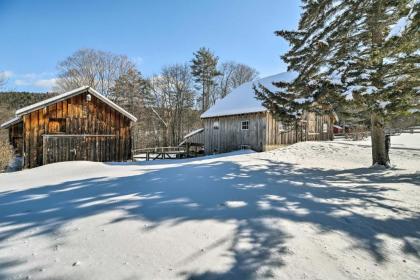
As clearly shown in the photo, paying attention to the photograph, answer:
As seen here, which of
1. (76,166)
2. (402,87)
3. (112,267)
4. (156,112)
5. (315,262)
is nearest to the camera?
(112,267)

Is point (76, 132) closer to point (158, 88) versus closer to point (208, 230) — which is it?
point (208, 230)

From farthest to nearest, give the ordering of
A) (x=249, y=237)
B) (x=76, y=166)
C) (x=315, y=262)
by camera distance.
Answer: (x=76, y=166) < (x=249, y=237) < (x=315, y=262)

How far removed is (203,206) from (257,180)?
3150 mm

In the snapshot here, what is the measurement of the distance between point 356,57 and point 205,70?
30.7 m

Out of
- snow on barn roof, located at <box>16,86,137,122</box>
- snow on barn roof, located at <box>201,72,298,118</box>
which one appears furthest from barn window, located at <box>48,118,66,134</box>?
snow on barn roof, located at <box>201,72,298,118</box>

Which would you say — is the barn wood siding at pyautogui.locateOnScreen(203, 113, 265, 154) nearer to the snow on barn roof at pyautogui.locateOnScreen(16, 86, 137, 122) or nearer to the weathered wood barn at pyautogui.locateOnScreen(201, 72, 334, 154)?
the weathered wood barn at pyautogui.locateOnScreen(201, 72, 334, 154)

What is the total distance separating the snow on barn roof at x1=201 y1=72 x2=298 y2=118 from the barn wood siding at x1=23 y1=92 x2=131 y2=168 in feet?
26.2

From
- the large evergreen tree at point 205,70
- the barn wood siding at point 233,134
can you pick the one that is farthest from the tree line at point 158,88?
the barn wood siding at point 233,134

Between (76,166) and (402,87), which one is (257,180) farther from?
(76,166)

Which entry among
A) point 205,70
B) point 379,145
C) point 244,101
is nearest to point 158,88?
point 205,70

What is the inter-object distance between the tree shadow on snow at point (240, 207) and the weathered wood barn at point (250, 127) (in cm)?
926

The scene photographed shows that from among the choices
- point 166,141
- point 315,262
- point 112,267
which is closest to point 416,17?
point 315,262

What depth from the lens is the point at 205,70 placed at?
1491 inches

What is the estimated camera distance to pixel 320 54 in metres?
8.71
